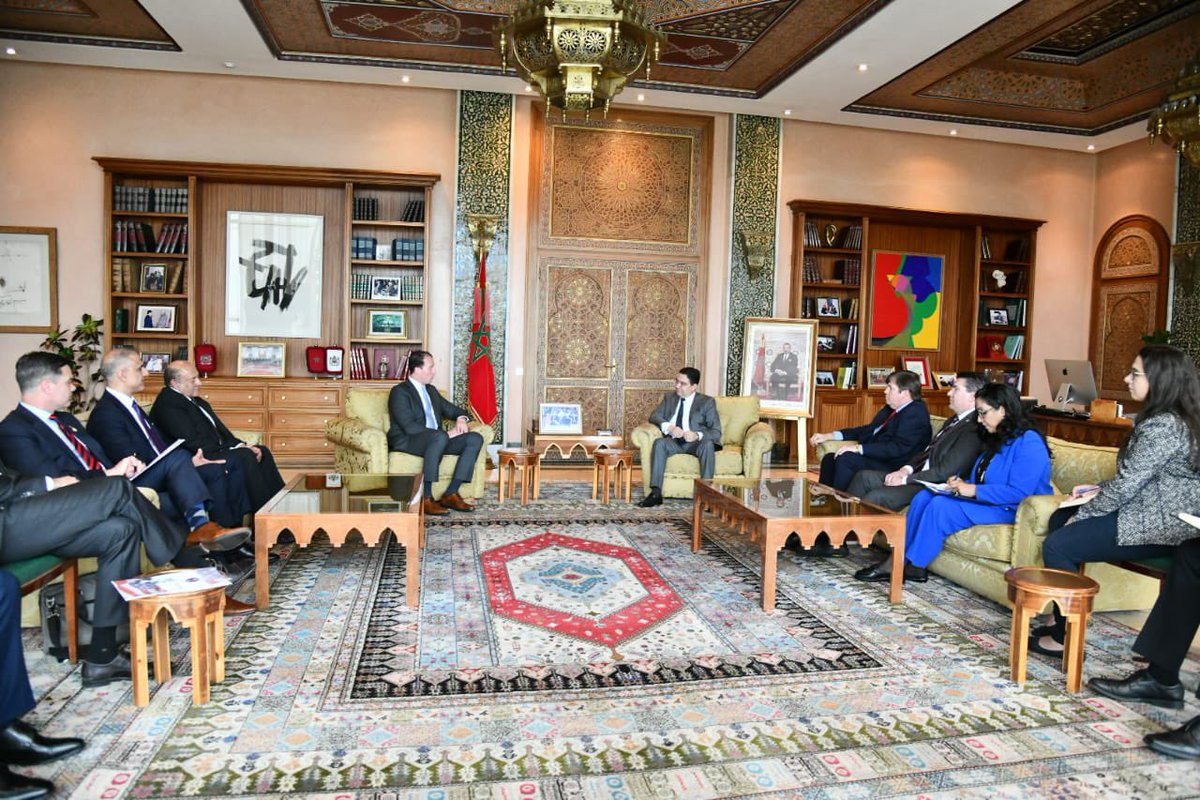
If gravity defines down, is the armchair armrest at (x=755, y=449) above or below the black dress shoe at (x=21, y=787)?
above

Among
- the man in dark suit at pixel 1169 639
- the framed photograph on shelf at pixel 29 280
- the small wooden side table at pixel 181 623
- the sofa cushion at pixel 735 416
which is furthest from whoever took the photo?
the framed photograph on shelf at pixel 29 280

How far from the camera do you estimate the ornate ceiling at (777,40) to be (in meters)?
6.55

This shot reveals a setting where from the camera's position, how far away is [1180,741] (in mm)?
2732

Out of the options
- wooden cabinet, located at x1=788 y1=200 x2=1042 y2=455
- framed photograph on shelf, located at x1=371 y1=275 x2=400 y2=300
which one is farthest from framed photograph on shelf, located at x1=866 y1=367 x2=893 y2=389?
framed photograph on shelf, located at x1=371 y1=275 x2=400 y2=300

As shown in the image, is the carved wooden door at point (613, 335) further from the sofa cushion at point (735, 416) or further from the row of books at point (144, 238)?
the row of books at point (144, 238)

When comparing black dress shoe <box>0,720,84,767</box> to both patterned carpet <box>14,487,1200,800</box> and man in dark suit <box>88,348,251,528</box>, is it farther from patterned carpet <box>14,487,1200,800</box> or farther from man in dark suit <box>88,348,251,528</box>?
man in dark suit <box>88,348,251,528</box>

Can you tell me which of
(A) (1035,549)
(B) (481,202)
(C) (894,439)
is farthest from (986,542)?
(B) (481,202)

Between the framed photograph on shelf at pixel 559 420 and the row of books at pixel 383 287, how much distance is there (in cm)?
187

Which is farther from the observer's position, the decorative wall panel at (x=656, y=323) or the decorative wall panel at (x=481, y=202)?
the decorative wall panel at (x=656, y=323)

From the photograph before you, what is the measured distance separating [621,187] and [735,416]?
9.94ft

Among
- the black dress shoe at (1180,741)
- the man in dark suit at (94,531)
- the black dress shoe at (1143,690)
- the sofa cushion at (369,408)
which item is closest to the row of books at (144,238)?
the sofa cushion at (369,408)

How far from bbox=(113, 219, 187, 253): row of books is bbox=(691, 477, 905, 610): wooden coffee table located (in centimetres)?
587

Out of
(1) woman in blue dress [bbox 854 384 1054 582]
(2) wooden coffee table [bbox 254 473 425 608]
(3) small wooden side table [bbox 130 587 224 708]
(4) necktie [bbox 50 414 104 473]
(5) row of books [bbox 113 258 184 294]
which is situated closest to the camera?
(3) small wooden side table [bbox 130 587 224 708]

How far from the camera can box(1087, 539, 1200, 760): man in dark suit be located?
3.05m
